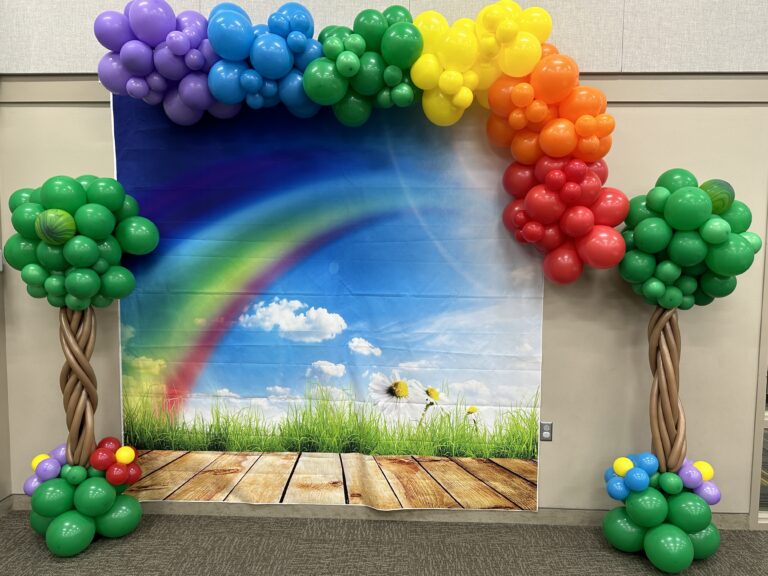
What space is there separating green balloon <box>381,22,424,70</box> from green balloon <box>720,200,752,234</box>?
132 cm

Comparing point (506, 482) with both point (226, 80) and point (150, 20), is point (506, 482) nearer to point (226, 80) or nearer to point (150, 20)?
point (226, 80)

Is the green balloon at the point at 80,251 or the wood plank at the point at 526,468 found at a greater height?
the green balloon at the point at 80,251

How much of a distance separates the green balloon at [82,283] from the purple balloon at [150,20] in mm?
912

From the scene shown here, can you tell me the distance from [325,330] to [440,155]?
3.07 feet

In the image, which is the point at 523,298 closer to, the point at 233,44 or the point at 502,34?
the point at 502,34

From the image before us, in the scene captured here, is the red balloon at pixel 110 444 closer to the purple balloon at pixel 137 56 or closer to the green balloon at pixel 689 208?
the purple balloon at pixel 137 56

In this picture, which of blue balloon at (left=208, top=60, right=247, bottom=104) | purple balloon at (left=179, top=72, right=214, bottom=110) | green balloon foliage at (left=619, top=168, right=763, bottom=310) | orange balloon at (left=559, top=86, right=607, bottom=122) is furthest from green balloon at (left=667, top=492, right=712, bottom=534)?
purple balloon at (left=179, top=72, right=214, bottom=110)

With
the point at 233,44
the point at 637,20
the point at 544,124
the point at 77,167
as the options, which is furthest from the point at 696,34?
the point at 77,167

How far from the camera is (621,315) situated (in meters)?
2.18

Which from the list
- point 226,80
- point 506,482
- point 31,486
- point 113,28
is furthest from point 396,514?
point 113,28

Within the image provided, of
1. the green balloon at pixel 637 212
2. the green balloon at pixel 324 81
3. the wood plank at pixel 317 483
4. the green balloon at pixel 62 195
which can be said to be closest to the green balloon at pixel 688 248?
the green balloon at pixel 637 212

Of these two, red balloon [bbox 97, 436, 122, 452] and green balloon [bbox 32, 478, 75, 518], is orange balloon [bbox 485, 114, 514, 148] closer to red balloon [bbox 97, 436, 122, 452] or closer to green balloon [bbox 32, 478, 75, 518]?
red balloon [bbox 97, 436, 122, 452]

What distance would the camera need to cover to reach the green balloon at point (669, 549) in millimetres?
1836

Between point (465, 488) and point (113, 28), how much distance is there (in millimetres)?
2380
